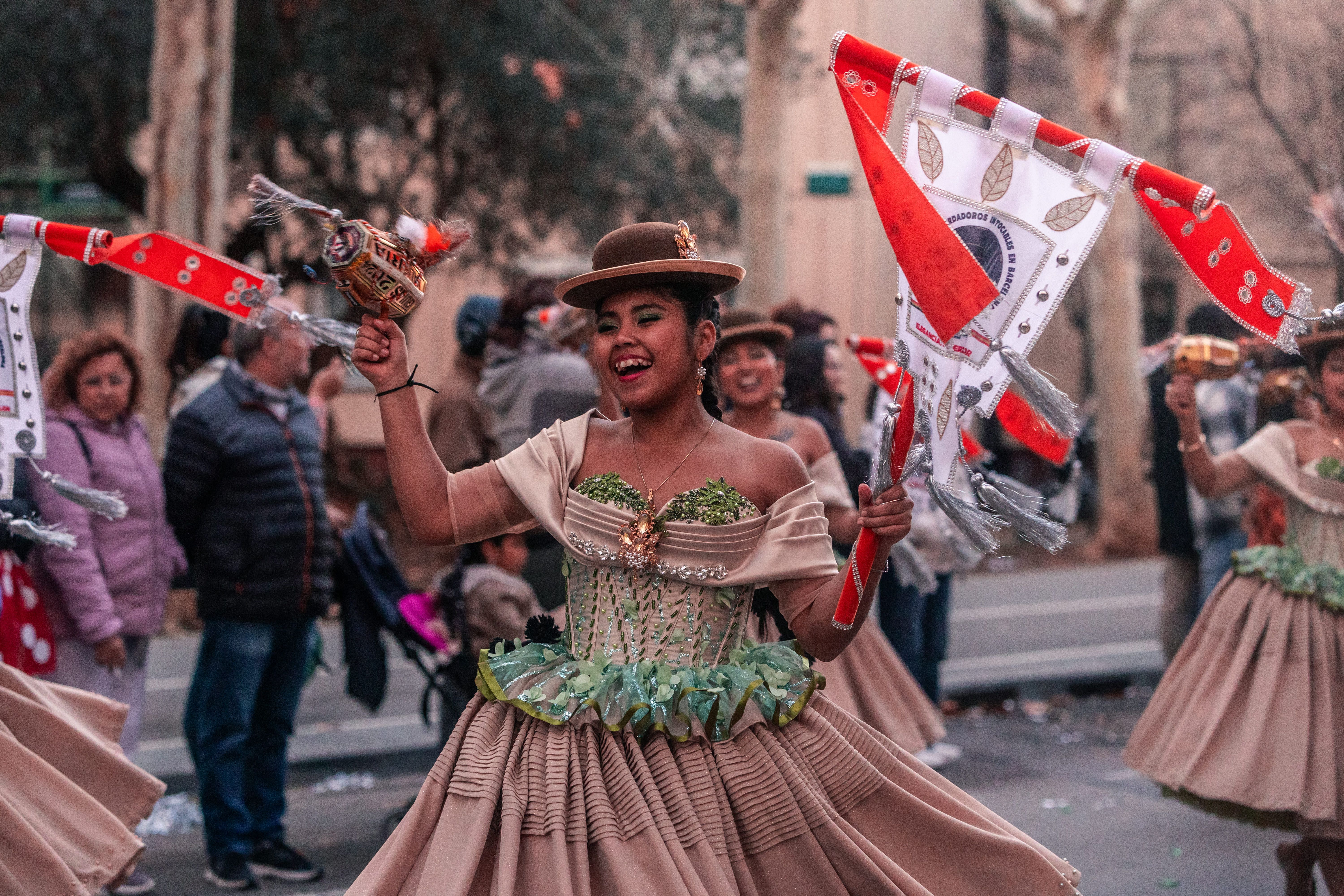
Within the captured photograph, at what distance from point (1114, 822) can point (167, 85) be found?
30.2 feet

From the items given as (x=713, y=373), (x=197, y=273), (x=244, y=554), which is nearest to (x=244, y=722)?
(x=244, y=554)

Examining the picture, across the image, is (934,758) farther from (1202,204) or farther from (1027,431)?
(1202,204)

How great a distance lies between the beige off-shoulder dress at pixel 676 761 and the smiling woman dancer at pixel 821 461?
2.77 metres

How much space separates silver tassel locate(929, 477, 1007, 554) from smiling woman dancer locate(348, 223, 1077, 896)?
3.3 inches

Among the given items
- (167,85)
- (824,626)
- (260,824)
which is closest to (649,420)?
(824,626)

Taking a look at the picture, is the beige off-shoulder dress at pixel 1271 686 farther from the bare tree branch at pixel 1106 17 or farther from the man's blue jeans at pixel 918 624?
the bare tree branch at pixel 1106 17

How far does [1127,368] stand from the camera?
58.5 feet

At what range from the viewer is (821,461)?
6379 millimetres

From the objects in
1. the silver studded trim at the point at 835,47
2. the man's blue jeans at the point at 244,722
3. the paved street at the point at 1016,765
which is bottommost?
the paved street at the point at 1016,765

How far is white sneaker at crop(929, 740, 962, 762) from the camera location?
8078 mm

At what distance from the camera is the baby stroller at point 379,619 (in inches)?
247

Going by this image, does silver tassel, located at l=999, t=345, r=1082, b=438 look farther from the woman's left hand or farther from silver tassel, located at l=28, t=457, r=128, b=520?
silver tassel, located at l=28, t=457, r=128, b=520

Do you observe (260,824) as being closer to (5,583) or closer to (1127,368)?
(5,583)

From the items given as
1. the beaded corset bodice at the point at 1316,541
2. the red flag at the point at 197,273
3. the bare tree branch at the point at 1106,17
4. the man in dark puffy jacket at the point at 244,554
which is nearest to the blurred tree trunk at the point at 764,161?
the bare tree branch at the point at 1106,17
